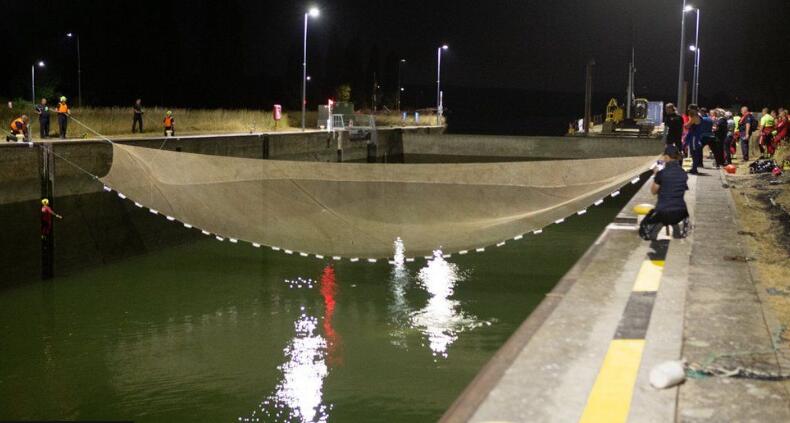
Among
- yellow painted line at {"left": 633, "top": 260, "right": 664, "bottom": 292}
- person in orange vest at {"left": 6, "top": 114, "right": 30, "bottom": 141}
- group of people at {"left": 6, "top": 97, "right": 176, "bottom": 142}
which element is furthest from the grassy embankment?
yellow painted line at {"left": 633, "top": 260, "right": 664, "bottom": 292}

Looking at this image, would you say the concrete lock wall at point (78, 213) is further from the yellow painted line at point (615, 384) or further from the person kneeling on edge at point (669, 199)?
the yellow painted line at point (615, 384)

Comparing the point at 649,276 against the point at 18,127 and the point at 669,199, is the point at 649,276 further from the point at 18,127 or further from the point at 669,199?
the point at 18,127

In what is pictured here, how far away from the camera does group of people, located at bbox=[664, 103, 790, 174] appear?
18.0 m

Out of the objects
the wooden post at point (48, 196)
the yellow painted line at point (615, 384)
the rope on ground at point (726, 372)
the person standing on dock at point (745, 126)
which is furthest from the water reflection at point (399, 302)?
the person standing on dock at point (745, 126)

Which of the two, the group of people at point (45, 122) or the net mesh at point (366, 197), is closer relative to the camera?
the net mesh at point (366, 197)

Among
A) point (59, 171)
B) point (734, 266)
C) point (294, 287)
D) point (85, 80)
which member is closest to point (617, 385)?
point (734, 266)

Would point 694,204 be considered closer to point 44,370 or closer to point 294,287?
point 294,287

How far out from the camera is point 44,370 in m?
11.7

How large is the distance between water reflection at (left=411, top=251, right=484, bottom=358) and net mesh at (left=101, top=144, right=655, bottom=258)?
707 millimetres

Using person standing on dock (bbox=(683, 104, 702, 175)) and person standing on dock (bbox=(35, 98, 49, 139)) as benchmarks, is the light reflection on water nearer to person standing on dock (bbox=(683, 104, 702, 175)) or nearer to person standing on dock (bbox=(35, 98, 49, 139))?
person standing on dock (bbox=(683, 104, 702, 175))

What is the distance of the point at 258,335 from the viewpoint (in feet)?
44.6

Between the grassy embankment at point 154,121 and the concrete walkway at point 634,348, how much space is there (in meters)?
22.2

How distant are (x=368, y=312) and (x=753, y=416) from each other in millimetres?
10616

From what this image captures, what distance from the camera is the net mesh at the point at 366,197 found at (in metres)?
10.1
